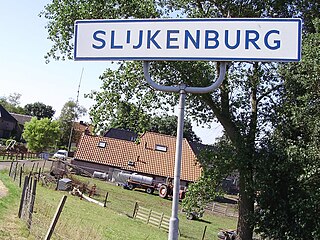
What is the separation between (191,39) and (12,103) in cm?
11187

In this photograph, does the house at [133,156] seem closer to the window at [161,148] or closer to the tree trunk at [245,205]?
the window at [161,148]

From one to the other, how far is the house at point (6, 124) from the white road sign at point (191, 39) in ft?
273

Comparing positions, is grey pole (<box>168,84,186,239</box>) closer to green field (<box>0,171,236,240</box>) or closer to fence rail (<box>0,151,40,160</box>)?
green field (<box>0,171,236,240</box>)

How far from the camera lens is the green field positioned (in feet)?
36.4

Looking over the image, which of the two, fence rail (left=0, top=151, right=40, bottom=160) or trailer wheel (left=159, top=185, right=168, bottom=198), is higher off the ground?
fence rail (left=0, top=151, right=40, bottom=160)

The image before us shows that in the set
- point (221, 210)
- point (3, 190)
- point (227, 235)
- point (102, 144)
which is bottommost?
point (221, 210)

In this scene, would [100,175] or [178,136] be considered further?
[100,175]

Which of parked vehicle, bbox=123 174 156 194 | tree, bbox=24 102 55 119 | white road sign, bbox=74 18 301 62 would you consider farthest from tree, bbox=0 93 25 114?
white road sign, bbox=74 18 301 62

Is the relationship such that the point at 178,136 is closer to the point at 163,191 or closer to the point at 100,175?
the point at 163,191

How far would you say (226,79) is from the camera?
48.8 feet

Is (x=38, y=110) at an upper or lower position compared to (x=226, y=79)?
upper

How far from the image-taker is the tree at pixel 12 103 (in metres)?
103

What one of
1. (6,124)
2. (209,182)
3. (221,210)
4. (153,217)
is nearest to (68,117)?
(6,124)

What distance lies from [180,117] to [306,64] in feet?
31.9
